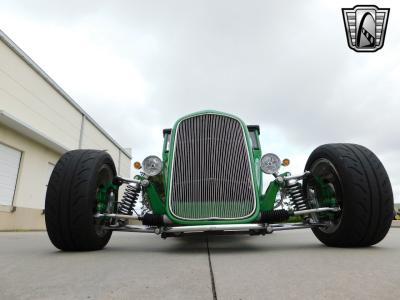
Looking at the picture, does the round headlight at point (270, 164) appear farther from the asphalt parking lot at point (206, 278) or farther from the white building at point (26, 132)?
the white building at point (26, 132)

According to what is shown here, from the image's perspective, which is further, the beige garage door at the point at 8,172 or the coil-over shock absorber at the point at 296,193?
the beige garage door at the point at 8,172

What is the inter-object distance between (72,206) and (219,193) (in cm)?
131

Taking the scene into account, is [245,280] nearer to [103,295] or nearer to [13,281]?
[103,295]

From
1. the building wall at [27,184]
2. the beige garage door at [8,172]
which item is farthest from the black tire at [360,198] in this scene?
the beige garage door at [8,172]

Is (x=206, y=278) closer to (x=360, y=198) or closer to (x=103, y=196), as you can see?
(x=360, y=198)

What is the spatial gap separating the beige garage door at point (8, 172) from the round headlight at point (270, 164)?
31.3 ft

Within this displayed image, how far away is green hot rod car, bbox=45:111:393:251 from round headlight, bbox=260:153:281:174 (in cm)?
1

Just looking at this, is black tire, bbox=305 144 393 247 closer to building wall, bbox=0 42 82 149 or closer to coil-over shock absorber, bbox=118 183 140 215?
coil-over shock absorber, bbox=118 183 140 215

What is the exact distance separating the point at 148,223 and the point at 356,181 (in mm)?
1874

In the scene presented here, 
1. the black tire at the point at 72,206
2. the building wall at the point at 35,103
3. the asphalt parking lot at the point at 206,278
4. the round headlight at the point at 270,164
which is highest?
the building wall at the point at 35,103

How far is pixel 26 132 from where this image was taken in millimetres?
11102

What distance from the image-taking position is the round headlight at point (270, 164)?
333cm

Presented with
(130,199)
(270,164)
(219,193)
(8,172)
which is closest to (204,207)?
(219,193)

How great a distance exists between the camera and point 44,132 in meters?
12.6
